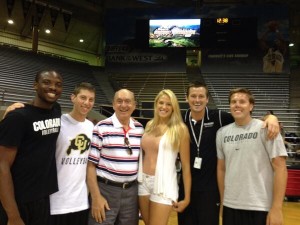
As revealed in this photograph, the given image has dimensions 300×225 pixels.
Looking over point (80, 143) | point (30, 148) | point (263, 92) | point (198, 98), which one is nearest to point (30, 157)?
point (30, 148)

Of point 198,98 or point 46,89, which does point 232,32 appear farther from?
point 46,89

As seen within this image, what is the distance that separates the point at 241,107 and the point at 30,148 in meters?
1.48

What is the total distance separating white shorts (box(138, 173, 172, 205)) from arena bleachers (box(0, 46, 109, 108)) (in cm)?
874

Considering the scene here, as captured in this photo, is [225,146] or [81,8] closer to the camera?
[225,146]

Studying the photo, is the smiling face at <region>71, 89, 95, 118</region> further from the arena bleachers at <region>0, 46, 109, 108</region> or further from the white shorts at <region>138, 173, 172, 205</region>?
the arena bleachers at <region>0, 46, 109, 108</region>

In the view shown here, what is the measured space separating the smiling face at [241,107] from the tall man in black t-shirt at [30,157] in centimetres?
126

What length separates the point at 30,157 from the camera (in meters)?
2.08

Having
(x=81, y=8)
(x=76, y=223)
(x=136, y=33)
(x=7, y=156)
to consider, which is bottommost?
(x=76, y=223)

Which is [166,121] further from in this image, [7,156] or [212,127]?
[7,156]

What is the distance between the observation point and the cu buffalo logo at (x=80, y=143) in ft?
8.00

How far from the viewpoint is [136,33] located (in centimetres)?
1634

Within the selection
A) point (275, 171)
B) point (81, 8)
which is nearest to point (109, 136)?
point (275, 171)

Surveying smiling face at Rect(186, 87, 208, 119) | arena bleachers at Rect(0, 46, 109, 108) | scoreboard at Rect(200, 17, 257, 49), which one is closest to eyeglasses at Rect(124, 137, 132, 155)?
smiling face at Rect(186, 87, 208, 119)

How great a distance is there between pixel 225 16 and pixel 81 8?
24.0 ft
